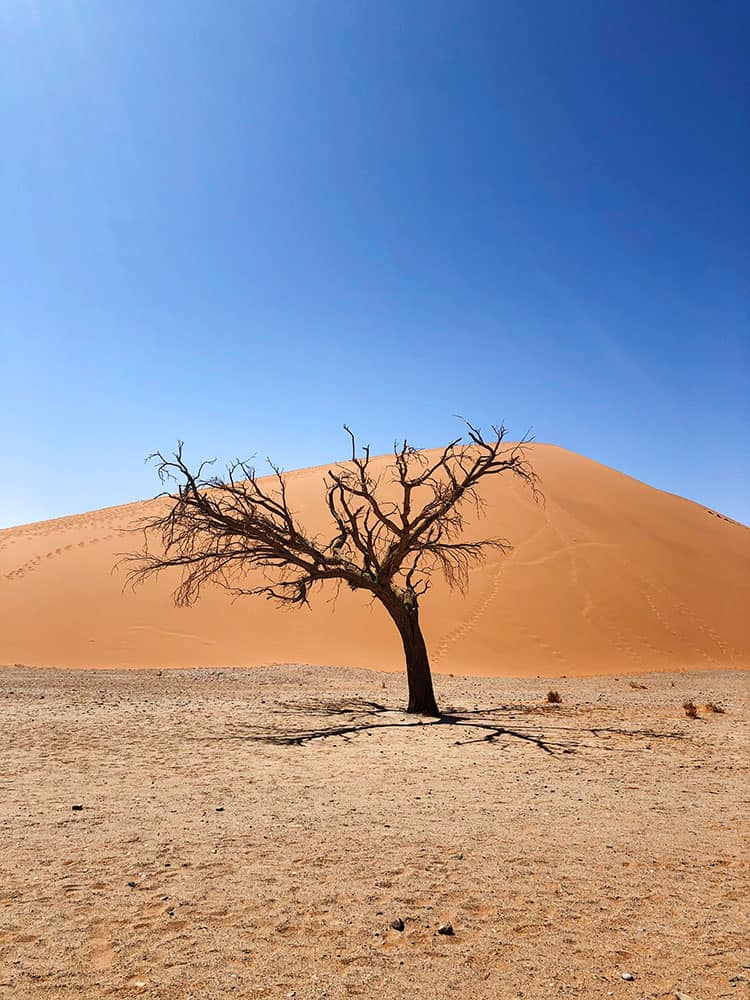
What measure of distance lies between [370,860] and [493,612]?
1781 centimetres

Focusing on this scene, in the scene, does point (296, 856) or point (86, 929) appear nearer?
point (86, 929)

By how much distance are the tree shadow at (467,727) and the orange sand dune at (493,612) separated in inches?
310

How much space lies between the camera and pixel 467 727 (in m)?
9.45

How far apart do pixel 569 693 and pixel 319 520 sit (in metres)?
16.5

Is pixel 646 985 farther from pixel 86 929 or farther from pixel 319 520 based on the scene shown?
pixel 319 520

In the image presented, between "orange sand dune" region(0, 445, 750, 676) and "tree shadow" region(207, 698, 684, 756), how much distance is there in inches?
310

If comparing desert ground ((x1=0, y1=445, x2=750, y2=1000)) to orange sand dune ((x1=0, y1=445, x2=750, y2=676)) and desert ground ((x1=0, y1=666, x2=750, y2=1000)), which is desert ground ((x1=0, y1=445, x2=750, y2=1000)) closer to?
desert ground ((x1=0, y1=666, x2=750, y2=1000))

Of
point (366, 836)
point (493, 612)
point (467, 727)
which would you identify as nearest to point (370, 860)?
point (366, 836)

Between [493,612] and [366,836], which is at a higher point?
[493,612]

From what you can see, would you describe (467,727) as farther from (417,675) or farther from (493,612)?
(493,612)

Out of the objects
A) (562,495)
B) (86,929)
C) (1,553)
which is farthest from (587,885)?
(1,553)

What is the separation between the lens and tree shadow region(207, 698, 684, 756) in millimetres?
8469

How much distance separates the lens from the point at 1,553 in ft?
97.7

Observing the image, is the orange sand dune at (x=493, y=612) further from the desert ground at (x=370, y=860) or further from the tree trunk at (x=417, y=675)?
the desert ground at (x=370, y=860)
